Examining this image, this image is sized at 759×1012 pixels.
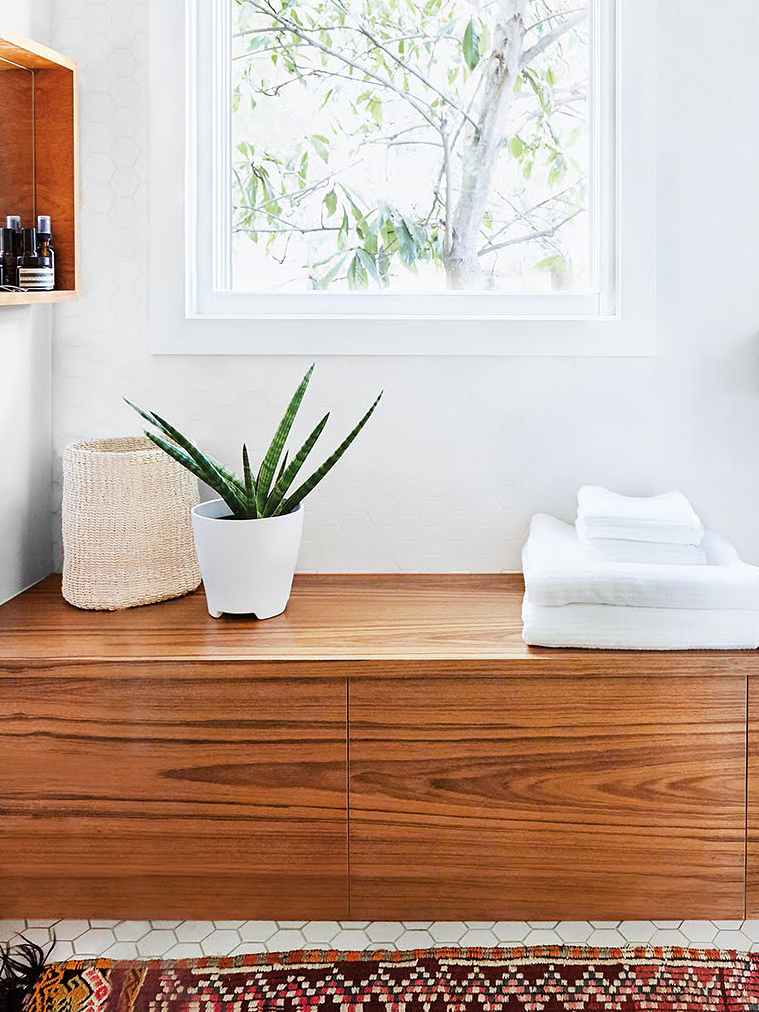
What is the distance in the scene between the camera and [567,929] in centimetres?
150

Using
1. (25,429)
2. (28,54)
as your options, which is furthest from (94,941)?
(28,54)

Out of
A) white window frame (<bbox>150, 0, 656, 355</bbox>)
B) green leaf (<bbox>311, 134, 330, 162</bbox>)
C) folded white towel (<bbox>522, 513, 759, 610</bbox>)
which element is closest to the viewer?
folded white towel (<bbox>522, 513, 759, 610</bbox>)

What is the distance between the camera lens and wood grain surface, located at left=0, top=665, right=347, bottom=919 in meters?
1.45

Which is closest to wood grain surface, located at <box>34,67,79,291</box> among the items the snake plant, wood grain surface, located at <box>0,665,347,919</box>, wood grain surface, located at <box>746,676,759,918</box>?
the snake plant

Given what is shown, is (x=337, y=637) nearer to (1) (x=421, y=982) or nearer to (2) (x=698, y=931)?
(1) (x=421, y=982)

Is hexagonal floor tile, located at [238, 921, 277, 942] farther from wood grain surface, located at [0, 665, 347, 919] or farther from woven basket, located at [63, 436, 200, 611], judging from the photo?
woven basket, located at [63, 436, 200, 611]

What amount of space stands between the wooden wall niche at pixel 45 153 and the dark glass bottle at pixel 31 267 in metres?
0.04

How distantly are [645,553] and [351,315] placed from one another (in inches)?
28.2

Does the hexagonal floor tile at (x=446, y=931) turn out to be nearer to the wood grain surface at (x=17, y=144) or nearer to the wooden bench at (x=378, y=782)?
the wooden bench at (x=378, y=782)

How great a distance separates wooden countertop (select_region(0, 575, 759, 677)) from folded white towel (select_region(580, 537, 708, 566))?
0.57 ft

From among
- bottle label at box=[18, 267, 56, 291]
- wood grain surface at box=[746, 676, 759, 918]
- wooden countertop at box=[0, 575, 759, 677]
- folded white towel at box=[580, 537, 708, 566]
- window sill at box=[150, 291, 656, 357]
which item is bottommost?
wood grain surface at box=[746, 676, 759, 918]

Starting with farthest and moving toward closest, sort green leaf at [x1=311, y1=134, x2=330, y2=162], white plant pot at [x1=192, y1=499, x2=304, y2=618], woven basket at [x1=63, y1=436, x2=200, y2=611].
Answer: green leaf at [x1=311, y1=134, x2=330, y2=162], woven basket at [x1=63, y1=436, x2=200, y2=611], white plant pot at [x1=192, y1=499, x2=304, y2=618]

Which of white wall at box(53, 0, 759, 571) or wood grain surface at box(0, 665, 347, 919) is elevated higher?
white wall at box(53, 0, 759, 571)

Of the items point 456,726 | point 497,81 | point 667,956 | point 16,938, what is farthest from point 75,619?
point 497,81
